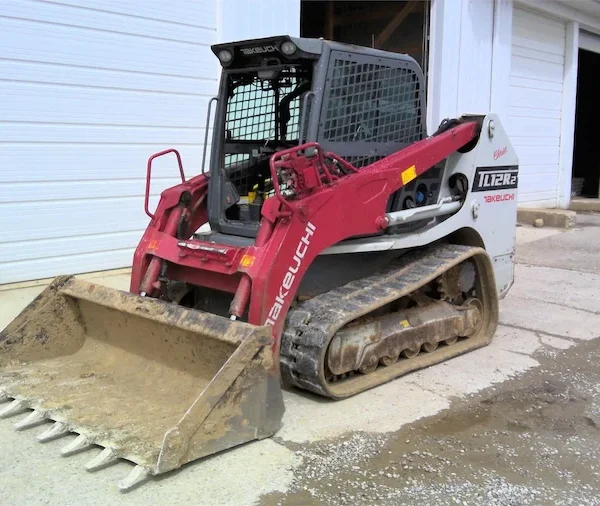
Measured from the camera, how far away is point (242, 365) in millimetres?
3248

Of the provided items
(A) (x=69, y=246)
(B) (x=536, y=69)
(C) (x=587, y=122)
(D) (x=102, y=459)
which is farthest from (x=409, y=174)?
(C) (x=587, y=122)

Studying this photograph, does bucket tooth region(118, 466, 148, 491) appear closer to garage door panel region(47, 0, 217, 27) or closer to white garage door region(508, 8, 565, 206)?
garage door panel region(47, 0, 217, 27)

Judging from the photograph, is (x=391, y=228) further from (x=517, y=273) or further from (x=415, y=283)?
(x=517, y=273)

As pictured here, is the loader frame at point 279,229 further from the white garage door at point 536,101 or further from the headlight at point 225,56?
the white garage door at point 536,101

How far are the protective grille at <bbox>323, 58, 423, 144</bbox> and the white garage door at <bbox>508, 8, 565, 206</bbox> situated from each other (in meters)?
8.77

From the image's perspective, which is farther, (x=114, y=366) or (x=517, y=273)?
(x=517, y=273)

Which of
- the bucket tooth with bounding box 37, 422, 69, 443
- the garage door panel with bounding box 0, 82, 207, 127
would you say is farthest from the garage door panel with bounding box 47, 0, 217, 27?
the bucket tooth with bounding box 37, 422, 69, 443

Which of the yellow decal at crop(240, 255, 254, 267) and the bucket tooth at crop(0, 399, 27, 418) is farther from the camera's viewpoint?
the yellow decal at crop(240, 255, 254, 267)

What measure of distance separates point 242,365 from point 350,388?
1095 millimetres

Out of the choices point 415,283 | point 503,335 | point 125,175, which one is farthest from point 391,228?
point 125,175

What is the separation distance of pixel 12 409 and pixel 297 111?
2.56 m

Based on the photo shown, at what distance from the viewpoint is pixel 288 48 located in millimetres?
4004

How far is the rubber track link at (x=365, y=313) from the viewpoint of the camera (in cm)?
384

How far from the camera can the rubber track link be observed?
12.6 ft
